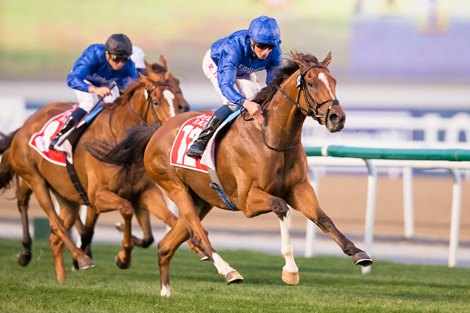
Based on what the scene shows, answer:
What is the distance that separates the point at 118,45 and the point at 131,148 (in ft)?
2.73

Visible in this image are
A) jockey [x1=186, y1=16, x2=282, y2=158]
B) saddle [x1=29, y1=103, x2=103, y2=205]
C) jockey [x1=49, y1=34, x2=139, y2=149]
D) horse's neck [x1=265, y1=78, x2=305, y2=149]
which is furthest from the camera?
saddle [x1=29, y1=103, x2=103, y2=205]

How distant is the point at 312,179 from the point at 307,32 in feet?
42.3

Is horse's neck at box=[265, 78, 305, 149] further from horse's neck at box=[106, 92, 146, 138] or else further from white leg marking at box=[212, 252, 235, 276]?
horse's neck at box=[106, 92, 146, 138]

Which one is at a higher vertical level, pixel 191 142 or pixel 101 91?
pixel 101 91

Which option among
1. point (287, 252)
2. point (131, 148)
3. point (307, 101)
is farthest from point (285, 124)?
point (131, 148)

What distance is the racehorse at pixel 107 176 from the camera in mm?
8367

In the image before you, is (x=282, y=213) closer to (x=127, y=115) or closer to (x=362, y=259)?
(x=362, y=259)

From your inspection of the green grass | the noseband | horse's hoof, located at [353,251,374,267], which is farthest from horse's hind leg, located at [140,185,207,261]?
horse's hoof, located at [353,251,374,267]

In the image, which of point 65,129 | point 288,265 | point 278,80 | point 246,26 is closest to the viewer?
point 288,265

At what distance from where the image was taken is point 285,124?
273 inches

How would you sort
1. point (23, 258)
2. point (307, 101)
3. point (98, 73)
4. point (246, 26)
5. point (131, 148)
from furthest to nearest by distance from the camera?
point (246, 26) < point (23, 258) < point (98, 73) < point (131, 148) < point (307, 101)

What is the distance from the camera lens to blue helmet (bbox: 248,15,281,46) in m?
7.00

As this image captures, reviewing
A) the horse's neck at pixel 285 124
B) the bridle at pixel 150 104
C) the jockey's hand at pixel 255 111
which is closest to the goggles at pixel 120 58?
the bridle at pixel 150 104

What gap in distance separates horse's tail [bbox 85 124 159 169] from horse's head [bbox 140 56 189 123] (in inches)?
5.9
